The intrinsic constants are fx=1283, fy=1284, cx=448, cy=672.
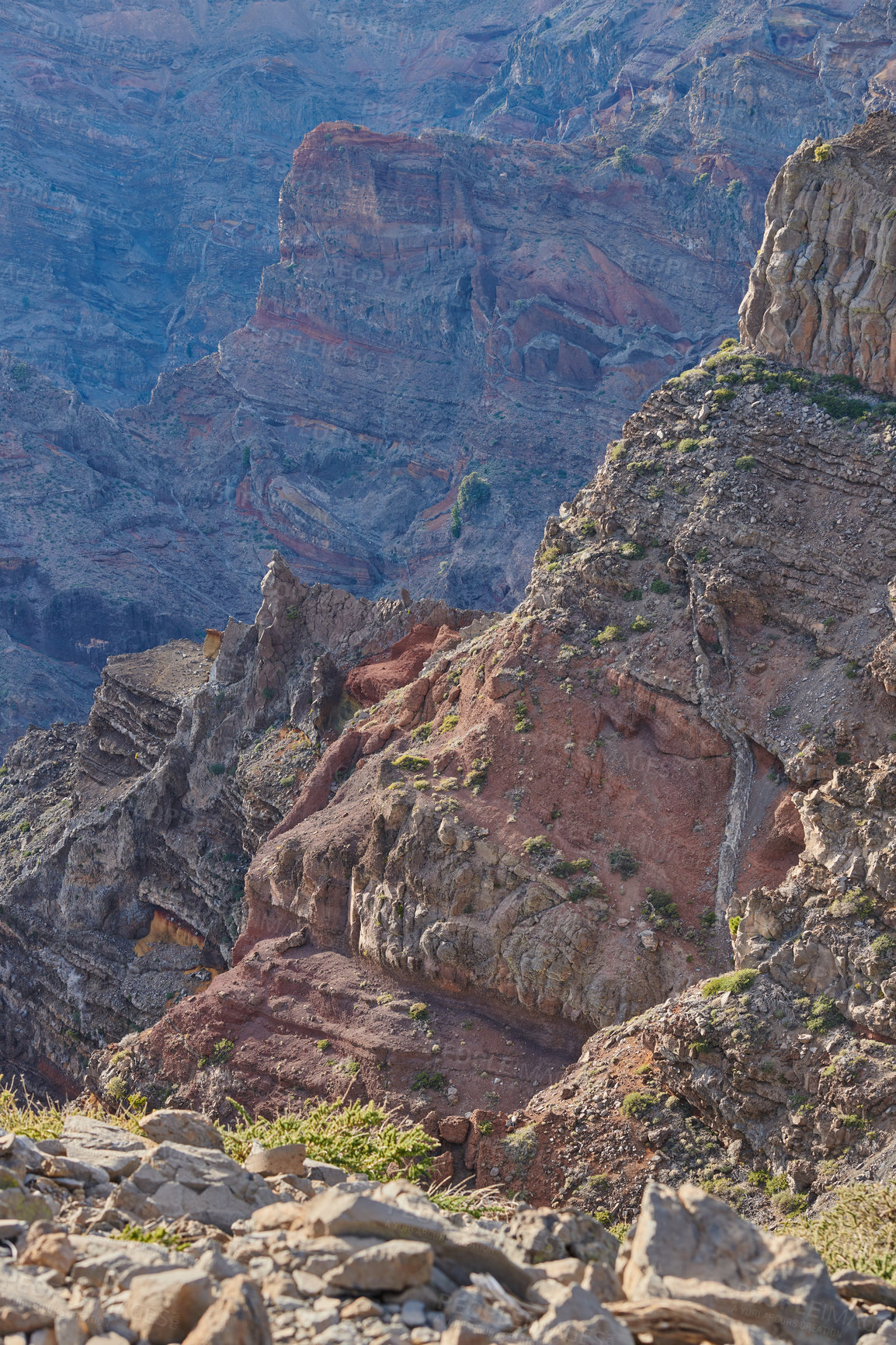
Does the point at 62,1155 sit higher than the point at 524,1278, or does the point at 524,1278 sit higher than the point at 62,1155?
the point at 524,1278

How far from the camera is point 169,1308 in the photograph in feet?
52.8

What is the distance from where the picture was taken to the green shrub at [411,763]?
5160 cm

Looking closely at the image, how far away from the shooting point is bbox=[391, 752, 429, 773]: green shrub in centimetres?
5160

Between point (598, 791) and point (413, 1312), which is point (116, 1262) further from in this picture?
point (598, 791)

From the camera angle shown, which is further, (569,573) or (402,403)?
(402,403)

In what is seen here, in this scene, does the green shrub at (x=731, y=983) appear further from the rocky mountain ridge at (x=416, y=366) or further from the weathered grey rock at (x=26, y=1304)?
the rocky mountain ridge at (x=416, y=366)

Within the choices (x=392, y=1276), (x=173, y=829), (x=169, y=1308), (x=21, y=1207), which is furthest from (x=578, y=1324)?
(x=173, y=829)

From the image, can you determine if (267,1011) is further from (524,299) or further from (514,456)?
(524,299)

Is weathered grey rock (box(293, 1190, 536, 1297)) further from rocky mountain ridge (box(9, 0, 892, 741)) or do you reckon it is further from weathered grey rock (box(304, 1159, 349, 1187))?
rocky mountain ridge (box(9, 0, 892, 741))

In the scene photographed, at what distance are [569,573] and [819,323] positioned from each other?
15.2 m

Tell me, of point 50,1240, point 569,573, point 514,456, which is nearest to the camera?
point 50,1240

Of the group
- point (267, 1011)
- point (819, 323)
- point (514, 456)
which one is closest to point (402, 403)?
point (514, 456)

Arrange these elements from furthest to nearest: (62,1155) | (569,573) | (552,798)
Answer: (569,573)
(552,798)
(62,1155)

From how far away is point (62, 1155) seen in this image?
23.1m
